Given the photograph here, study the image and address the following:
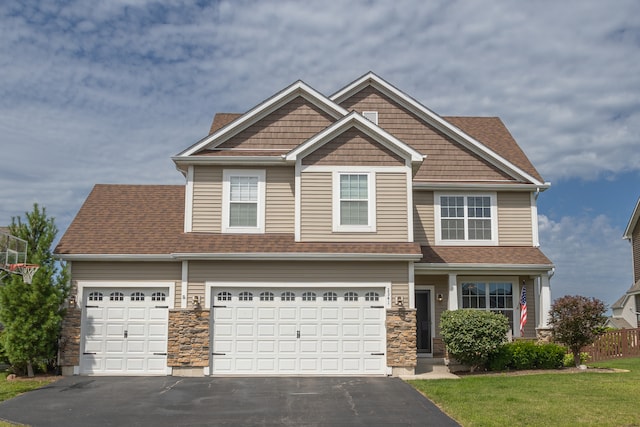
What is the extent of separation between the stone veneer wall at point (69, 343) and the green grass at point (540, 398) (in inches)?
361

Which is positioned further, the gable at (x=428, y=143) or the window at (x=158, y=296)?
the gable at (x=428, y=143)

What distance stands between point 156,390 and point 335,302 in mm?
5401

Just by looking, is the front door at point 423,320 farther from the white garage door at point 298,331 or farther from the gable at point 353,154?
the gable at point 353,154

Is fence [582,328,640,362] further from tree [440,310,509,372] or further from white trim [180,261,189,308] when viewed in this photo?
white trim [180,261,189,308]

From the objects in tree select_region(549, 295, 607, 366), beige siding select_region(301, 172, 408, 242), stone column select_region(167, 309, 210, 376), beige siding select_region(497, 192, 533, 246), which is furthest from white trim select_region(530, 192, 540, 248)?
stone column select_region(167, 309, 210, 376)

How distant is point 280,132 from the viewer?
20.2m

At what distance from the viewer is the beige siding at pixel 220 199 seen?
19.1 meters

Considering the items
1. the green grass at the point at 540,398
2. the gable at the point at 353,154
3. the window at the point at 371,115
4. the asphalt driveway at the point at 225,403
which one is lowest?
the asphalt driveway at the point at 225,403

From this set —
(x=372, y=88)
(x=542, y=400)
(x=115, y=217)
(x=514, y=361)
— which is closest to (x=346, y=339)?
(x=514, y=361)

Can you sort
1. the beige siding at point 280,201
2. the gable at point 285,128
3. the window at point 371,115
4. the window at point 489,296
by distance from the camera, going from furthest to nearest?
the window at point 371,115 → the window at point 489,296 → the gable at point 285,128 → the beige siding at point 280,201

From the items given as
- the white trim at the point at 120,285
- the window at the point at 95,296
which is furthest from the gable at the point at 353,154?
the window at the point at 95,296

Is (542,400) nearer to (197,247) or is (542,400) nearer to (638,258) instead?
(197,247)

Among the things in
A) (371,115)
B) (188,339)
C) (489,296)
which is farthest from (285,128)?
(489,296)

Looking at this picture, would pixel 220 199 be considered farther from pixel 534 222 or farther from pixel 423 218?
pixel 534 222
